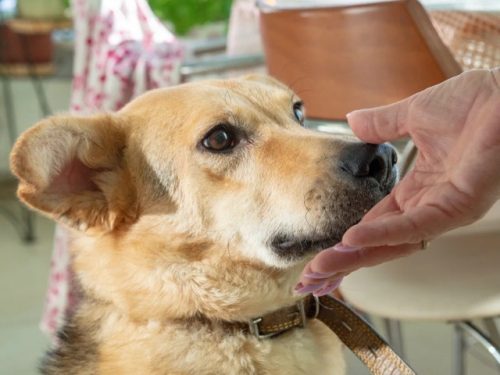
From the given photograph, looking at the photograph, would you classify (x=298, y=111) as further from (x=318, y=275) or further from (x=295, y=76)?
(x=318, y=275)

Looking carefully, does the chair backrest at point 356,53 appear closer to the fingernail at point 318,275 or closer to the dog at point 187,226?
the dog at point 187,226

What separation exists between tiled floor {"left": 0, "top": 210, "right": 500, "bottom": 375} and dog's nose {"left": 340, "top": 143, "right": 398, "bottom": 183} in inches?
50.5

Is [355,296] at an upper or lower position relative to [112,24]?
lower

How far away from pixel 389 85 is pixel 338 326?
584 mm

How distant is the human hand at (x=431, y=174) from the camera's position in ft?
2.70

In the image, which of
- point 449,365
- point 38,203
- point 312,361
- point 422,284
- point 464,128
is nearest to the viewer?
point 464,128

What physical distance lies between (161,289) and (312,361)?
291 millimetres

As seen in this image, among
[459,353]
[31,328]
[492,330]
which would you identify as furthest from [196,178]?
[31,328]

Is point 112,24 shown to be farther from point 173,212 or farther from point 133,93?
point 173,212

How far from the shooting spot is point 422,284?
130 centimetres

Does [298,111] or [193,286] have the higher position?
[298,111]

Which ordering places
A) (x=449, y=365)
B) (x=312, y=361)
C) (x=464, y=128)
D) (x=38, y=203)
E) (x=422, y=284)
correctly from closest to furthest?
(x=464, y=128), (x=38, y=203), (x=312, y=361), (x=422, y=284), (x=449, y=365)

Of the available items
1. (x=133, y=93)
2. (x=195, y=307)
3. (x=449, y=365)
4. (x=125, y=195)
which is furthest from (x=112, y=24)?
(x=449, y=365)

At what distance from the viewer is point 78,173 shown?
1173 millimetres
